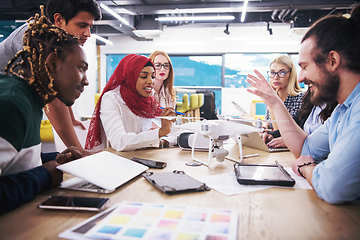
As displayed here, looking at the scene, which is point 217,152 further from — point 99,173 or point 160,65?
point 160,65

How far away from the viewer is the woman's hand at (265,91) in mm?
1315

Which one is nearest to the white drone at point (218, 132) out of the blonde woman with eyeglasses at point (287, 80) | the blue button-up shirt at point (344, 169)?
the blue button-up shirt at point (344, 169)

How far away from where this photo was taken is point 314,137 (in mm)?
1259

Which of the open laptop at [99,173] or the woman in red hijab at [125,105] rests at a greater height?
the woman in red hijab at [125,105]

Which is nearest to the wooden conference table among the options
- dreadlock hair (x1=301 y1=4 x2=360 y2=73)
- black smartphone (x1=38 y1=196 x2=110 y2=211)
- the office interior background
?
black smartphone (x1=38 y1=196 x2=110 y2=211)

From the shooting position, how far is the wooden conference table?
57 centimetres

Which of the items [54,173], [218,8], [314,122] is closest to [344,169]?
[54,173]

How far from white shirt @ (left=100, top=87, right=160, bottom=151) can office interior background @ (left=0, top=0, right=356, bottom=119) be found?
9.55ft

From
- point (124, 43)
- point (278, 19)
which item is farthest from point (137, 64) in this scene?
point (124, 43)

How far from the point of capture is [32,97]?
746 millimetres

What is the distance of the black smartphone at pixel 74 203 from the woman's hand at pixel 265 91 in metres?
0.95

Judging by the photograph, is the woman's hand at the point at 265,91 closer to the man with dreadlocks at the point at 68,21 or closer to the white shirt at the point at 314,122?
the white shirt at the point at 314,122

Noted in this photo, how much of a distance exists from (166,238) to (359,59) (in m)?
0.88

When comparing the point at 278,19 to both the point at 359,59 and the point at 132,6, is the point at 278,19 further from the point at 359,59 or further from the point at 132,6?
the point at 359,59
